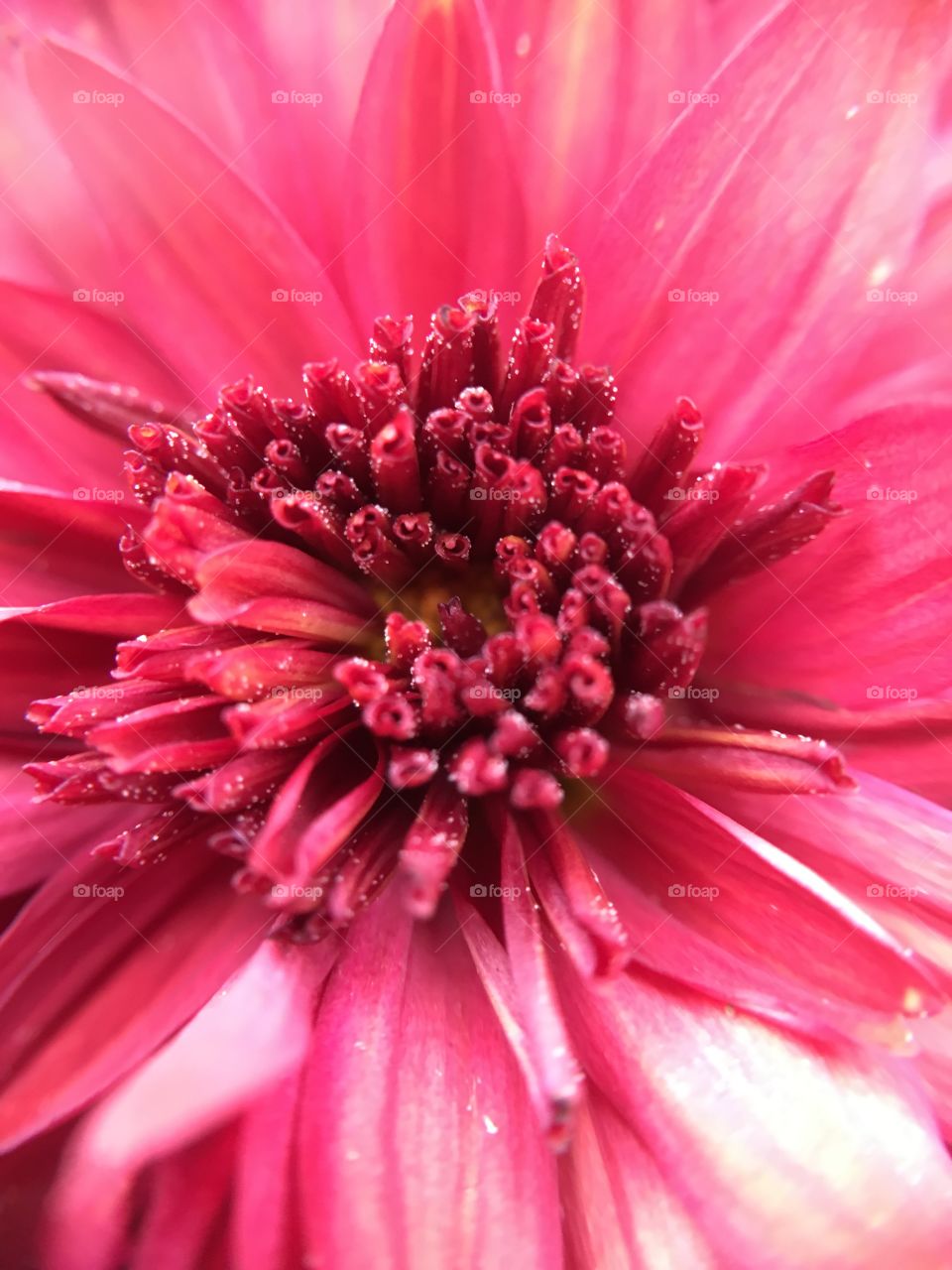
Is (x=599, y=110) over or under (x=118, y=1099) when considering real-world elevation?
over

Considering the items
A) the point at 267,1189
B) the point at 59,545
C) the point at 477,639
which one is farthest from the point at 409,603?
the point at 267,1189

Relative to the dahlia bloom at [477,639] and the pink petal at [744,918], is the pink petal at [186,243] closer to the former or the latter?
the dahlia bloom at [477,639]

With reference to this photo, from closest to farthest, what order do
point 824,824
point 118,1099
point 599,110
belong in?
point 118,1099 < point 824,824 < point 599,110

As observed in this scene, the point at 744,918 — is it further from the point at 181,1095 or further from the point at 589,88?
the point at 589,88

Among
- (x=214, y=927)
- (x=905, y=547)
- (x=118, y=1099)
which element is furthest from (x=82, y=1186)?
(x=905, y=547)

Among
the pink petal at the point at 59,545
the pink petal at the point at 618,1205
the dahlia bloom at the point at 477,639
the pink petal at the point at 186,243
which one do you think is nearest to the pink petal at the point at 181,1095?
the dahlia bloom at the point at 477,639

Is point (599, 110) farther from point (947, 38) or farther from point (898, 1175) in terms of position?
point (898, 1175)

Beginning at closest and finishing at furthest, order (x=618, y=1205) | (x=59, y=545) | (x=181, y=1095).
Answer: (x=181, y=1095)
(x=618, y=1205)
(x=59, y=545)

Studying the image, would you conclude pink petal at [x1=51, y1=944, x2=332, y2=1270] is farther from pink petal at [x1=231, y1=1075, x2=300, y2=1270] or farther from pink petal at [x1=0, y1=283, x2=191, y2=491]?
pink petal at [x1=0, y1=283, x2=191, y2=491]
